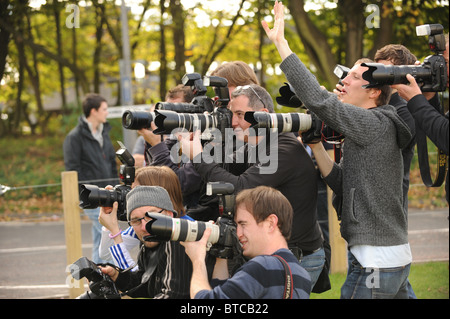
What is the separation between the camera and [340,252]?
22.2ft

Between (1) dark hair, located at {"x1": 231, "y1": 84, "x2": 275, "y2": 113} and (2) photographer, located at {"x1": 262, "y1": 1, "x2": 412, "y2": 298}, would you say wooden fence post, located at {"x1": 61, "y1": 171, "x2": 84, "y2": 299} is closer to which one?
(1) dark hair, located at {"x1": 231, "y1": 84, "x2": 275, "y2": 113}

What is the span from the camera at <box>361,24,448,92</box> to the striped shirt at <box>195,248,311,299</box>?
3.38 ft

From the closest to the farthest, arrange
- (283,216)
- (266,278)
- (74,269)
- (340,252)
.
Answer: (266,278), (283,216), (74,269), (340,252)

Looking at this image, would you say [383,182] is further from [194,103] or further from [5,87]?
[5,87]

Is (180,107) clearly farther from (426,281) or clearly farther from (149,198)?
(426,281)

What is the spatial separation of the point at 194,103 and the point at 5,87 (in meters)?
16.4

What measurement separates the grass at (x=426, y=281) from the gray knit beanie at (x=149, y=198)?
2.82 m

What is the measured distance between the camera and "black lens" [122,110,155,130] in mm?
3490

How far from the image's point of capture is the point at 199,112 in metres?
3.78

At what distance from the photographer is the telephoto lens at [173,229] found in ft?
9.29

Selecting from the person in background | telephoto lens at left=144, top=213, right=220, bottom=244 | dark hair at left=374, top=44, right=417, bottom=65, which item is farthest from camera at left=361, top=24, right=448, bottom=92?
the person in background

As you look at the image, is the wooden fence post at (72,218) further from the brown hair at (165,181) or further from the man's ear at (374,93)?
the man's ear at (374,93)

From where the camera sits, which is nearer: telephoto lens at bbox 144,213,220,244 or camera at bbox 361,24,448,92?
telephoto lens at bbox 144,213,220,244
